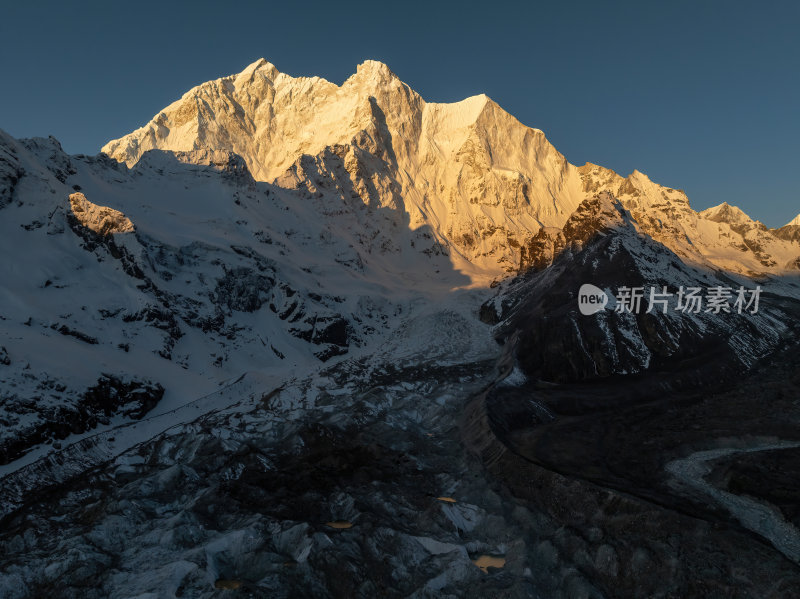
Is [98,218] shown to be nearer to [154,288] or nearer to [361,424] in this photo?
[154,288]

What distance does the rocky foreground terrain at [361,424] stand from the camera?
32.3 meters

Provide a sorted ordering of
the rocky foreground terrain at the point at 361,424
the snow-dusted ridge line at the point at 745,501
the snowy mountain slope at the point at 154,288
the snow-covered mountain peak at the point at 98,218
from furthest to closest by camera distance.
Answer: the snow-covered mountain peak at the point at 98,218
the snowy mountain slope at the point at 154,288
the rocky foreground terrain at the point at 361,424
the snow-dusted ridge line at the point at 745,501

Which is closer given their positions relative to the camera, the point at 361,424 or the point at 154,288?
the point at 361,424

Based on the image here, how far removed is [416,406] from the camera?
72.2 m

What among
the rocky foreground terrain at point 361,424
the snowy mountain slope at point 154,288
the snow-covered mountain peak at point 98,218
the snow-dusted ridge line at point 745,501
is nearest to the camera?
the snow-dusted ridge line at point 745,501

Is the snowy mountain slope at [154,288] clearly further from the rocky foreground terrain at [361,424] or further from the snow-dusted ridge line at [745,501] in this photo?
the snow-dusted ridge line at [745,501]

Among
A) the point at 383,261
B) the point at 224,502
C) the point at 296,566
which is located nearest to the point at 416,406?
the point at 224,502

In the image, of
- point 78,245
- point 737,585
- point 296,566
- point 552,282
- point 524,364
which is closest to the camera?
point 737,585

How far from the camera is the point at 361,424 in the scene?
2559 inches

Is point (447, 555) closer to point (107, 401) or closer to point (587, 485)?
point (587, 485)

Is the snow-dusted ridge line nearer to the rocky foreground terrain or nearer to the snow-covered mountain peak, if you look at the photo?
the rocky foreground terrain

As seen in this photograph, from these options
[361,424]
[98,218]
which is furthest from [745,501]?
[98,218]

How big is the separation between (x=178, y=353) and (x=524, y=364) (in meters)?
62.0

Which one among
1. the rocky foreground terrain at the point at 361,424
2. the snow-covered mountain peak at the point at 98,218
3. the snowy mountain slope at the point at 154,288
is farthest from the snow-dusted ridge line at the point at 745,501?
the snow-covered mountain peak at the point at 98,218
